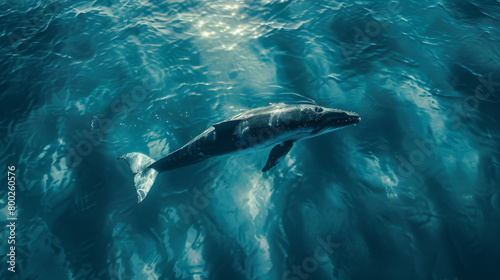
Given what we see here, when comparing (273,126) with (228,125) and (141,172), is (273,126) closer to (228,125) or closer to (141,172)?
(228,125)

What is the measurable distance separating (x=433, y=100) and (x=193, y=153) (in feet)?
36.8

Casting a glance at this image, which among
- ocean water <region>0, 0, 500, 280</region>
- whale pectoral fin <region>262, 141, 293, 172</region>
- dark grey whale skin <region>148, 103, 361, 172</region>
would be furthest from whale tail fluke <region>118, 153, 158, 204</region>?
whale pectoral fin <region>262, 141, 293, 172</region>

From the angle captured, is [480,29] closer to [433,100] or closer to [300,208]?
[433,100]

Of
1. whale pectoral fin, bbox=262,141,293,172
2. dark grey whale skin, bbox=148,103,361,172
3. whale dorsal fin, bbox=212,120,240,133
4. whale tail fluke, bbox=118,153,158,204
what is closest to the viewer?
dark grey whale skin, bbox=148,103,361,172

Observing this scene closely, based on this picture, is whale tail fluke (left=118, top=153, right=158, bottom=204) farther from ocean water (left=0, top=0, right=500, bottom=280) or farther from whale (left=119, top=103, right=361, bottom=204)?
ocean water (left=0, top=0, right=500, bottom=280)

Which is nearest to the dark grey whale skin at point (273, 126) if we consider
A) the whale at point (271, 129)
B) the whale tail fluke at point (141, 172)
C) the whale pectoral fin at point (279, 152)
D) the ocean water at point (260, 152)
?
the whale at point (271, 129)

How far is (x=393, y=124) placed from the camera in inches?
393

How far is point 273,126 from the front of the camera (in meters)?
7.58

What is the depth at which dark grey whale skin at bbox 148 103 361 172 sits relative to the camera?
7.55 metres

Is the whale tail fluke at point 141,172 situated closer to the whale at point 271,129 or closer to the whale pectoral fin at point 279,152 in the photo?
the whale at point 271,129

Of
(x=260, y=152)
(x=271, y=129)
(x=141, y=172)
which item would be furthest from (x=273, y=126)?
(x=141, y=172)

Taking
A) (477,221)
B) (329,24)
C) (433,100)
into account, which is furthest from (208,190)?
(329,24)

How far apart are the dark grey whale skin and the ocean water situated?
6.47 feet

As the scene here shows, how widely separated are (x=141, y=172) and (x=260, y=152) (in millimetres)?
5027
